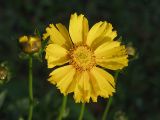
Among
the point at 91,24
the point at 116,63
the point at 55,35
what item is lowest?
the point at 116,63

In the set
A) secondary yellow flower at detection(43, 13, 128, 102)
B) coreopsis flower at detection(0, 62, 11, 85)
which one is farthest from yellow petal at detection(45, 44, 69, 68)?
coreopsis flower at detection(0, 62, 11, 85)

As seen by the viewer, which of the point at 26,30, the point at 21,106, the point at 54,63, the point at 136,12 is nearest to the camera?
the point at 54,63

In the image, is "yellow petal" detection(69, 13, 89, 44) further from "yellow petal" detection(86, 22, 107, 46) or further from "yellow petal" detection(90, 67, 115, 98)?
"yellow petal" detection(90, 67, 115, 98)

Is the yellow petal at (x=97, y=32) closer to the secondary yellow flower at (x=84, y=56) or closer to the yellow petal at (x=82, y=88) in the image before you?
the secondary yellow flower at (x=84, y=56)

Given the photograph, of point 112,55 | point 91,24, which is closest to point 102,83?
point 112,55

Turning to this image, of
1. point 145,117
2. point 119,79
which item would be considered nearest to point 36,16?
point 119,79

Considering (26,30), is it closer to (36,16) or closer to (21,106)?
(36,16)

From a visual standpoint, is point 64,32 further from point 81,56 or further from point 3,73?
point 3,73
